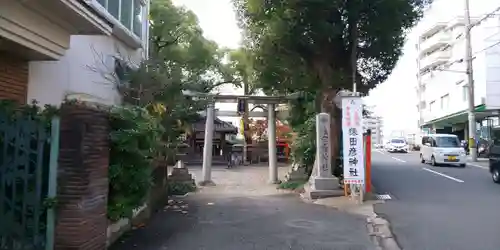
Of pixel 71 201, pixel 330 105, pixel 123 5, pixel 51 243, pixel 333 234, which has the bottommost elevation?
pixel 333 234

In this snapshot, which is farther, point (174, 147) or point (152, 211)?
point (174, 147)

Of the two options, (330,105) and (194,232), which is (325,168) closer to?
(330,105)

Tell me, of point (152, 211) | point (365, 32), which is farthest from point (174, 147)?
point (365, 32)

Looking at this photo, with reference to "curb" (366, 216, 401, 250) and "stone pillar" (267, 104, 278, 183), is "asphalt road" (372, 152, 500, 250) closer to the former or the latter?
"curb" (366, 216, 401, 250)

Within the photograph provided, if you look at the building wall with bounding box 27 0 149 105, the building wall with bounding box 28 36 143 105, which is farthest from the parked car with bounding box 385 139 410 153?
the building wall with bounding box 28 36 143 105

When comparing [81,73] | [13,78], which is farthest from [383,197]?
[13,78]

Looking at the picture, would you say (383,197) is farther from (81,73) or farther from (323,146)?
(81,73)

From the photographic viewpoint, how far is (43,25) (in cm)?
622

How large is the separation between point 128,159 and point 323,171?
8312 mm

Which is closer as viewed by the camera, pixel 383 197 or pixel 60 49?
pixel 60 49

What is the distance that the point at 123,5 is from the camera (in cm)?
1052

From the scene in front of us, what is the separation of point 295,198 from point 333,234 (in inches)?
216

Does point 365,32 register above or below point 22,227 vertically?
above

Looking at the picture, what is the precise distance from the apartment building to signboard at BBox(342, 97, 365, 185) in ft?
19.8
